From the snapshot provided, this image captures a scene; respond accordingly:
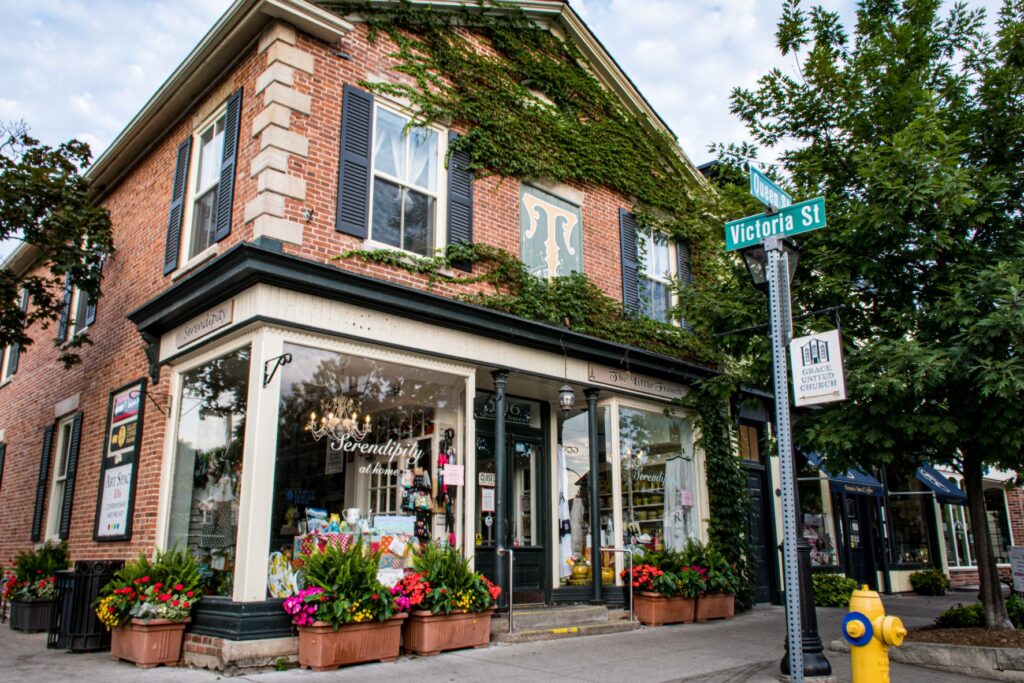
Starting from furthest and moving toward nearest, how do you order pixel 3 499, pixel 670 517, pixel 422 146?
pixel 3 499 < pixel 670 517 < pixel 422 146

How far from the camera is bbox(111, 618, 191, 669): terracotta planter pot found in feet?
25.7

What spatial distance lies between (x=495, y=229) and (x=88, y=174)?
7.68 m

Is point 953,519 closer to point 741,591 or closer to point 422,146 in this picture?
point 741,591

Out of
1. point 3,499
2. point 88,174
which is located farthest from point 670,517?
point 3,499

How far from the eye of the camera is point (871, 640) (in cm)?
527

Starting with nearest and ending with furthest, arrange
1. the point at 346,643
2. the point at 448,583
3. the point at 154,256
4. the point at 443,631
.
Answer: the point at 346,643 < the point at 443,631 < the point at 448,583 < the point at 154,256

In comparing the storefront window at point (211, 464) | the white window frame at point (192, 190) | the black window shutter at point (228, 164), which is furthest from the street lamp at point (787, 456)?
the white window frame at point (192, 190)

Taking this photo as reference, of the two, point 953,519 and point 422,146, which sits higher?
point 422,146

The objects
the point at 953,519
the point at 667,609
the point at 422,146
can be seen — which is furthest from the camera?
the point at 953,519

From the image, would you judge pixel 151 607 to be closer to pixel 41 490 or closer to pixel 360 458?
pixel 360 458

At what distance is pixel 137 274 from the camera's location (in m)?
11.8

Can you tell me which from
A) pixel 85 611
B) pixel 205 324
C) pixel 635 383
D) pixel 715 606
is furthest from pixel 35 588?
pixel 715 606

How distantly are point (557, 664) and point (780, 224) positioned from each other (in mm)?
4939

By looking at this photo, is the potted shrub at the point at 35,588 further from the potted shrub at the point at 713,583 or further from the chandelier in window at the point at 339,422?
the potted shrub at the point at 713,583
